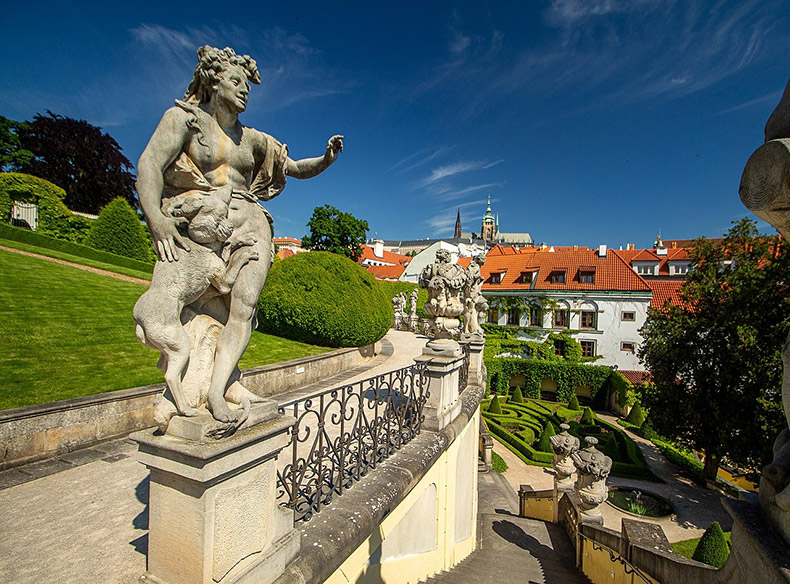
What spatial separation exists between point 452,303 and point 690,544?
994cm

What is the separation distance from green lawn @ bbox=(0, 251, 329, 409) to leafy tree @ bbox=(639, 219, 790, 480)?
43.8ft

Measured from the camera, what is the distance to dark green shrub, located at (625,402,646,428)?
1942 cm

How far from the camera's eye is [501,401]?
21812 millimetres

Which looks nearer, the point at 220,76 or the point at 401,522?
the point at 220,76

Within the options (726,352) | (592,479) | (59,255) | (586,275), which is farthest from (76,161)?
(726,352)

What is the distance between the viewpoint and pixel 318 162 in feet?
9.52

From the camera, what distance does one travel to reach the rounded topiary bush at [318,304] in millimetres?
12672

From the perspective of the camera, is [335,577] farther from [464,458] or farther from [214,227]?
[464,458]

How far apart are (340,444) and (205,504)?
4.63 ft

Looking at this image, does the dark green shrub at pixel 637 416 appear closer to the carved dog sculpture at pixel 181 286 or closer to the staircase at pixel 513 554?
the staircase at pixel 513 554

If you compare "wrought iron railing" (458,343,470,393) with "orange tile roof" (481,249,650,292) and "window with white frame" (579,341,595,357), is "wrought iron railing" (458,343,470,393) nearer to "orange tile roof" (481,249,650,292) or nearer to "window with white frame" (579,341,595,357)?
"orange tile roof" (481,249,650,292)

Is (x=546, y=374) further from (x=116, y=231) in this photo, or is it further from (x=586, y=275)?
(x=116, y=231)

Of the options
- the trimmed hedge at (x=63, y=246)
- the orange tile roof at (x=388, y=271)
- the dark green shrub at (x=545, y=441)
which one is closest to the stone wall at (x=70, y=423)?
the dark green shrub at (x=545, y=441)

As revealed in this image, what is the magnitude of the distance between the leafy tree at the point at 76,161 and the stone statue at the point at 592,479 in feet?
115
